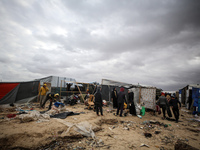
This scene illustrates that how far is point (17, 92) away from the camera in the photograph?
30.0 feet

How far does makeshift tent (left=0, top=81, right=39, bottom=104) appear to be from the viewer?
26.5 feet

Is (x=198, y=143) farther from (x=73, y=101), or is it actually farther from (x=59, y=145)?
(x=73, y=101)

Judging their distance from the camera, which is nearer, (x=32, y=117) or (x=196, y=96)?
(x=32, y=117)

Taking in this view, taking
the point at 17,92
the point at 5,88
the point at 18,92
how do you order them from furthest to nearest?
the point at 18,92 < the point at 17,92 < the point at 5,88

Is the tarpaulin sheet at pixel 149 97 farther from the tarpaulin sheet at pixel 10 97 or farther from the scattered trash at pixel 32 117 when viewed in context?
the tarpaulin sheet at pixel 10 97

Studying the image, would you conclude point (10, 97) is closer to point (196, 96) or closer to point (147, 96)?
point (147, 96)

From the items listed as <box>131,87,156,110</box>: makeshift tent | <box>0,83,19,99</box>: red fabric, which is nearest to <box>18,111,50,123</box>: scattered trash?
<box>0,83,19,99</box>: red fabric

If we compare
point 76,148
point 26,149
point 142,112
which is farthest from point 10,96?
point 142,112

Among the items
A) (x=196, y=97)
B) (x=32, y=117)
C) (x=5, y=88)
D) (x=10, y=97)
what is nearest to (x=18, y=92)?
(x=10, y=97)

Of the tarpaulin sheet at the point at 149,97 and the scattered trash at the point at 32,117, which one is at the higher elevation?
the tarpaulin sheet at the point at 149,97

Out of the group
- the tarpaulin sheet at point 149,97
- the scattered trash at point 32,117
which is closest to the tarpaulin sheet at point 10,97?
the scattered trash at point 32,117

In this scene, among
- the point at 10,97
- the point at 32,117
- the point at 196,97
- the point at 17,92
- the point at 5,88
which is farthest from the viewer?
the point at 196,97

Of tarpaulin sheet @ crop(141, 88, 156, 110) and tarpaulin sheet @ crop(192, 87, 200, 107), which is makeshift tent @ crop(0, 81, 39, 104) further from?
tarpaulin sheet @ crop(192, 87, 200, 107)

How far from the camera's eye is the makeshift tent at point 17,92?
806 centimetres
